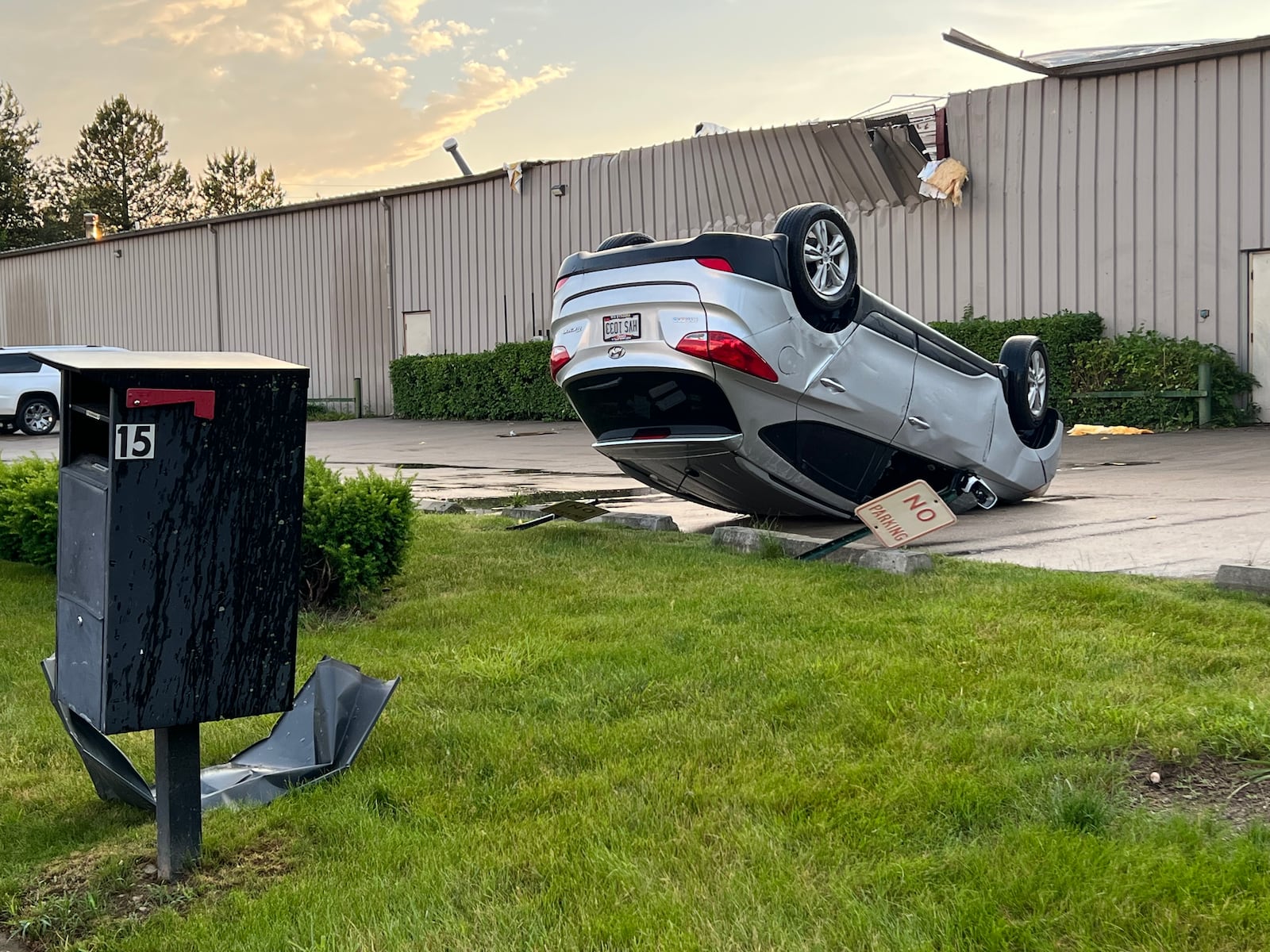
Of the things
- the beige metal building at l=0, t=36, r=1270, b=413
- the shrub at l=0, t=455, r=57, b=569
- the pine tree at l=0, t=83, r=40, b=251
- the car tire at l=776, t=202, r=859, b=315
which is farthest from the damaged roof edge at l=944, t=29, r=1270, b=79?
the pine tree at l=0, t=83, r=40, b=251

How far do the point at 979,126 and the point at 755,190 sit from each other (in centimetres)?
461

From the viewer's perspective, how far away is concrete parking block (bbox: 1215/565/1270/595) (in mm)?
5137

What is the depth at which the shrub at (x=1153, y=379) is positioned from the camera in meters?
17.0

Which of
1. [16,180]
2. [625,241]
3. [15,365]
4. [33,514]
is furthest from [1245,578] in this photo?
[16,180]

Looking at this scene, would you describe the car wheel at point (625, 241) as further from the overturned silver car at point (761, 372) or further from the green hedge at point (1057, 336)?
the green hedge at point (1057, 336)

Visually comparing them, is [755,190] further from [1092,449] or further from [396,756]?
[396,756]

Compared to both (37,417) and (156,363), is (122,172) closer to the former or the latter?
(37,417)

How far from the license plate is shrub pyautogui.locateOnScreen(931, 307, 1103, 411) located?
41.0 feet

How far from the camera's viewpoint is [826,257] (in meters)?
6.87

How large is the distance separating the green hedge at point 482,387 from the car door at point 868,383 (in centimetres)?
1672

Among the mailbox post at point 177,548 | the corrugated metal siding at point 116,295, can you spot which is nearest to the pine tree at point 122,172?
the corrugated metal siding at point 116,295

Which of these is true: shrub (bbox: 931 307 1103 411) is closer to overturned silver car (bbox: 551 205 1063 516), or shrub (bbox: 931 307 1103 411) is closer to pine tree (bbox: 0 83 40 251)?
overturned silver car (bbox: 551 205 1063 516)

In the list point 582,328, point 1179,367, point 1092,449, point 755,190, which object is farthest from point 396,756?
point 755,190

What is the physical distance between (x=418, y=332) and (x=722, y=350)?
939 inches
